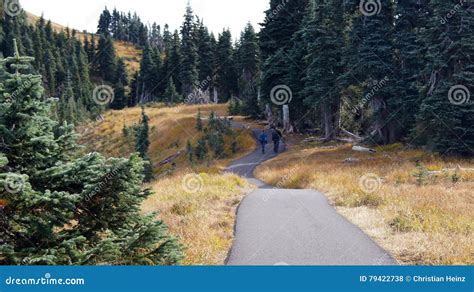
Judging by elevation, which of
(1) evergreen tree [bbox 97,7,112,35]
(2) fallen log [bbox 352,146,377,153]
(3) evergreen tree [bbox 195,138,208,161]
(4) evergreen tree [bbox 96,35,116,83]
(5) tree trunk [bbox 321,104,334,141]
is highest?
(1) evergreen tree [bbox 97,7,112,35]

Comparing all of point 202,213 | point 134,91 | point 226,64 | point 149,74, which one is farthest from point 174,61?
point 202,213

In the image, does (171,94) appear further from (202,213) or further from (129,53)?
(129,53)

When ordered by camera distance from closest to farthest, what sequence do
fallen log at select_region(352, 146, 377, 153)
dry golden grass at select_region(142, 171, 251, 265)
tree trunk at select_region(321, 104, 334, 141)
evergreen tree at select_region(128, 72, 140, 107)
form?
1. dry golden grass at select_region(142, 171, 251, 265)
2. fallen log at select_region(352, 146, 377, 153)
3. tree trunk at select_region(321, 104, 334, 141)
4. evergreen tree at select_region(128, 72, 140, 107)

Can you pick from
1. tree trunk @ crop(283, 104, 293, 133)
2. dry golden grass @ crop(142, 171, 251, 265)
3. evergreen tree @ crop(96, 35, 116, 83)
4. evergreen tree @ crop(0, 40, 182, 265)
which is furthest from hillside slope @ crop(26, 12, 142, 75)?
evergreen tree @ crop(0, 40, 182, 265)

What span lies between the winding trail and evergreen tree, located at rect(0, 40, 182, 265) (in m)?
2.36

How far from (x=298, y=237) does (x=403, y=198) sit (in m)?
5.43

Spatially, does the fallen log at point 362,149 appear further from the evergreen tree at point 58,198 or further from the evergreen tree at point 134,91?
the evergreen tree at point 134,91

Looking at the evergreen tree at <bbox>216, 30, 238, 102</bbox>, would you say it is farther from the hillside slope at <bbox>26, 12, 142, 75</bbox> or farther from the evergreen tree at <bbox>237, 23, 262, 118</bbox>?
the hillside slope at <bbox>26, 12, 142, 75</bbox>

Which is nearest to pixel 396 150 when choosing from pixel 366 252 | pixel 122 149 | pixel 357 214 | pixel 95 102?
pixel 357 214

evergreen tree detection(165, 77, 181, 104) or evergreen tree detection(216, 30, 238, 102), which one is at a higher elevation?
evergreen tree detection(216, 30, 238, 102)

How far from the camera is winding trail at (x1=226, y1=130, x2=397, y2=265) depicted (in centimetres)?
747

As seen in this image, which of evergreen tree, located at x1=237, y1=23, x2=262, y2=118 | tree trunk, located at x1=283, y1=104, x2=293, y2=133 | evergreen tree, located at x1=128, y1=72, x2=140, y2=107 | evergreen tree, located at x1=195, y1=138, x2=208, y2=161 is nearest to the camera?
evergreen tree, located at x1=195, y1=138, x2=208, y2=161

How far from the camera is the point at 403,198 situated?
41.7 ft

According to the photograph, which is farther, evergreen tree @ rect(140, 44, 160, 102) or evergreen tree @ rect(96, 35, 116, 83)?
evergreen tree @ rect(96, 35, 116, 83)
